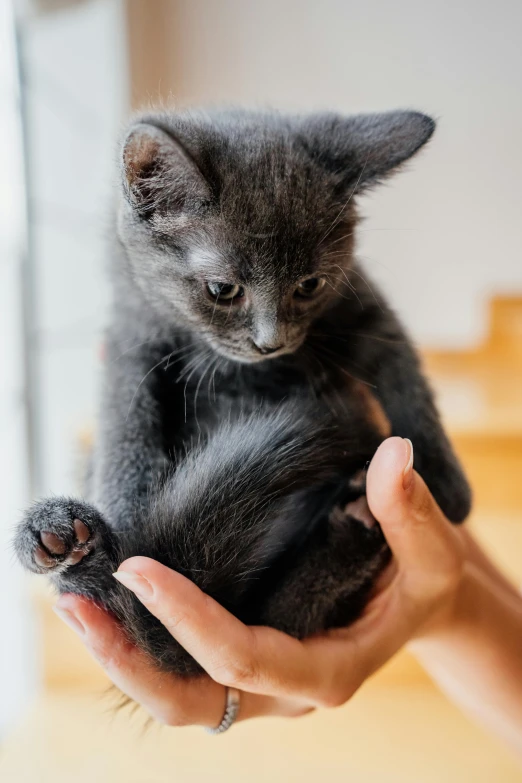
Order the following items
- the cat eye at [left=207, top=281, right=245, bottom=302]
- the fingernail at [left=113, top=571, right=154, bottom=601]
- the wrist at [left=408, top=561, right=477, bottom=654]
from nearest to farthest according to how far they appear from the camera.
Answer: the fingernail at [left=113, top=571, right=154, bottom=601], the cat eye at [left=207, top=281, right=245, bottom=302], the wrist at [left=408, top=561, right=477, bottom=654]

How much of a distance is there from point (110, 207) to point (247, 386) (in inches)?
11.7

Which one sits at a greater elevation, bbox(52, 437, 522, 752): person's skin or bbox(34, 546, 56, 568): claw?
bbox(34, 546, 56, 568): claw

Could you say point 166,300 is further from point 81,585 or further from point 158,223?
point 81,585

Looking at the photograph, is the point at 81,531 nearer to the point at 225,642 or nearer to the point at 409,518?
the point at 225,642

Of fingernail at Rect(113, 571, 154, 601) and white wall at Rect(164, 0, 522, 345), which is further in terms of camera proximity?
white wall at Rect(164, 0, 522, 345)

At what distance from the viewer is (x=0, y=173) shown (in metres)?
0.86

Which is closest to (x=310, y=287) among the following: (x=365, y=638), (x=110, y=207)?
(x=110, y=207)

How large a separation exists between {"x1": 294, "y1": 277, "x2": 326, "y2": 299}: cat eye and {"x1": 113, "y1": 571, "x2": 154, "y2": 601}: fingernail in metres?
0.33

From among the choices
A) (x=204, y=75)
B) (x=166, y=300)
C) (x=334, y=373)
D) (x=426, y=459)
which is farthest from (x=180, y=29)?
(x=426, y=459)

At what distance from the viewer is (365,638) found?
0.73 metres

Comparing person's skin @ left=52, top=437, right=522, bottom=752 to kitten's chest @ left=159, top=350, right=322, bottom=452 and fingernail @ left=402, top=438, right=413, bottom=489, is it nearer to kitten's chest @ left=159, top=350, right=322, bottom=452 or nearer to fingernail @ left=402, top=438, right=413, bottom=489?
fingernail @ left=402, top=438, right=413, bottom=489

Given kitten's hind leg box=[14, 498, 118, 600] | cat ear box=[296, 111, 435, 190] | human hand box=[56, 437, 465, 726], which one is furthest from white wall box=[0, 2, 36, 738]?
cat ear box=[296, 111, 435, 190]

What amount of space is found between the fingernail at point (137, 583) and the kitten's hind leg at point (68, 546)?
0.05 meters

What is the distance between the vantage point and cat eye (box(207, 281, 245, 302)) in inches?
26.1
